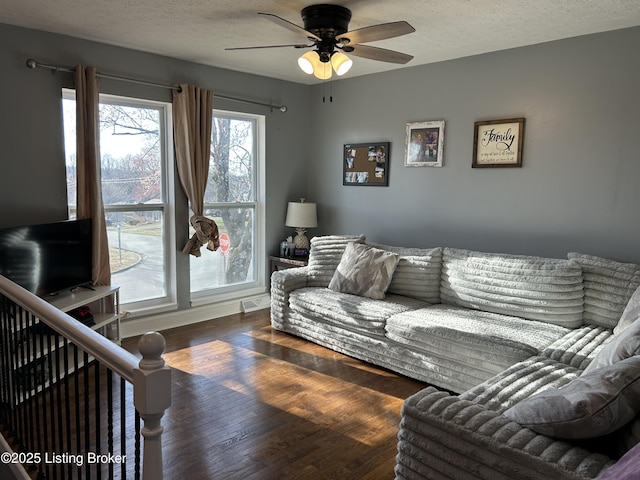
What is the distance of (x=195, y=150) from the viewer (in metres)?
4.34

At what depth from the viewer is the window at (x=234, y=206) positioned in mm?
4789

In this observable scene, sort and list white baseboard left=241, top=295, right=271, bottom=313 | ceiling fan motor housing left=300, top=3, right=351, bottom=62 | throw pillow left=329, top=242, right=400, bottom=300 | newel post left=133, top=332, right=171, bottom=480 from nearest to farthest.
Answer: newel post left=133, top=332, right=171, bottom=480 → ceiling fan motor housing left=300, top=3, right=351, bottom=62 → throw pillow left=329, top=242, right=400, bottom=300 → white baseboard left=241, top=295, right=271, bottom=313

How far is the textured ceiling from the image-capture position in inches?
113

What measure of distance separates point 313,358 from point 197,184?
1915mm

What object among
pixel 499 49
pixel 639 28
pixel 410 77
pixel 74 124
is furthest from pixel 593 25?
pixel 74 124

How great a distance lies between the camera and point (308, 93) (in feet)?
17.8

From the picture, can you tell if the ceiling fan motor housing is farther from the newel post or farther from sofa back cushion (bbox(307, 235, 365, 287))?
the newel post

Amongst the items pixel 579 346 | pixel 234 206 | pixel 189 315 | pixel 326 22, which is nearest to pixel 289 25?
pixel 326 22

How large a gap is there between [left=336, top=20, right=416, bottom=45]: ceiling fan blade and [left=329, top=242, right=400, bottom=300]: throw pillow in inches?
71.6

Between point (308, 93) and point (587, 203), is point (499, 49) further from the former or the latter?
point (308, 93)

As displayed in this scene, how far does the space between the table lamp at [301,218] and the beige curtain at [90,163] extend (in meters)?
1.93

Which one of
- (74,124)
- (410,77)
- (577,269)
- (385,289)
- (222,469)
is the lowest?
(222,469)

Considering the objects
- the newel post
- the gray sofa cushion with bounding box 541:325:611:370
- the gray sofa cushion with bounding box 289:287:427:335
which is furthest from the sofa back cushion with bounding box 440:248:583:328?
the newel post

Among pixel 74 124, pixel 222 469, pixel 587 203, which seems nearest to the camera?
pixel 222 469
